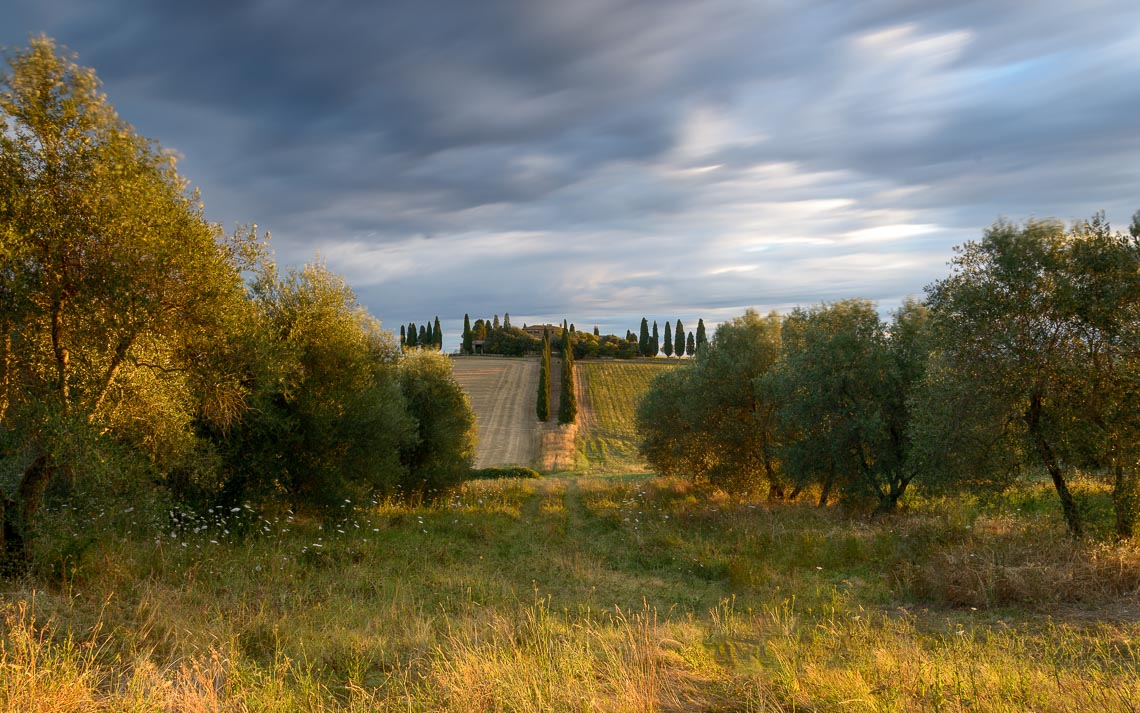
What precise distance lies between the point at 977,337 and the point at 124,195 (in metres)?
18.1

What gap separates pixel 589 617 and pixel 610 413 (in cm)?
6602

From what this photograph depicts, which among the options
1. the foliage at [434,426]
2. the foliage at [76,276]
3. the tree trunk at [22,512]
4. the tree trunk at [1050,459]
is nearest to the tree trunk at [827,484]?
the tree trunk at [1050,459]

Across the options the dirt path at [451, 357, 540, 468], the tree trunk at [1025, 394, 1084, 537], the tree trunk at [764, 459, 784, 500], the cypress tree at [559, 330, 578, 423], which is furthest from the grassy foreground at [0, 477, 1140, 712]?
the cypress tree at [559, 330, 578, 423]

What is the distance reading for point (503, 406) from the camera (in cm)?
7575

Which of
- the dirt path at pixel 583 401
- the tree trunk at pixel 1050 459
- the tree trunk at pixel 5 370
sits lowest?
the dirt path at pixel 583 401

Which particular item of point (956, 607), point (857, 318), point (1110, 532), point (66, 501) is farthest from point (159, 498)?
point (857, 318)

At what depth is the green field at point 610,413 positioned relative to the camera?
58.0 m

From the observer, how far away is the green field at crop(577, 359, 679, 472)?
58031 millimetres

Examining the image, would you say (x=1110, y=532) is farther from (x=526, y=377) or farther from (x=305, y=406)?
(x=526, y=377)

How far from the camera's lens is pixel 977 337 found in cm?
1382

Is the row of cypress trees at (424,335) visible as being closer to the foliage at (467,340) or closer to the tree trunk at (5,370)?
the foliage at (467,340)

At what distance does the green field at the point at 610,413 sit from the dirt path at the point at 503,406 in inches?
245

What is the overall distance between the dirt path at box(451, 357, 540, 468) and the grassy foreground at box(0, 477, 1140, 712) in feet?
105

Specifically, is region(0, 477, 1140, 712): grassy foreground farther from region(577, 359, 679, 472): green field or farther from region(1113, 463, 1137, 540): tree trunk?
region(577, 359, 679, 472): green field
